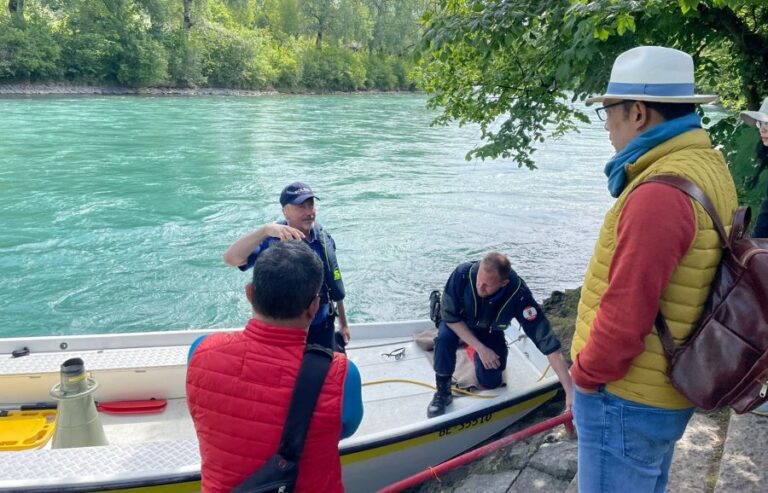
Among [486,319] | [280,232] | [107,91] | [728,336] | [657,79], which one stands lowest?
[107,91]

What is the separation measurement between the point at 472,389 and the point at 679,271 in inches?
129

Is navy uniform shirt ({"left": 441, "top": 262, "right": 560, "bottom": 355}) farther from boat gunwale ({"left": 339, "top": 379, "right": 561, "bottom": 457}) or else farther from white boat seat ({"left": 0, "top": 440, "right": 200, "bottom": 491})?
white boat seat ({"left": 0, "top": 440, "right": 200, "bottom": 491})

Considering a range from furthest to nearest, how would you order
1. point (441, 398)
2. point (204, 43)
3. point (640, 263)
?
point (204, 43) → point (441, 398) → point (640, 263)

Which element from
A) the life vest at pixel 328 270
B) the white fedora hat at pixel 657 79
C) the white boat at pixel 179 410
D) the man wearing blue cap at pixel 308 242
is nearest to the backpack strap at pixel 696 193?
the white fedora hat at pixel 657 79

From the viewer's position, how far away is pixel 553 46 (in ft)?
19.4

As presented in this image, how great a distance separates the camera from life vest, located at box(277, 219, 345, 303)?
4.24m

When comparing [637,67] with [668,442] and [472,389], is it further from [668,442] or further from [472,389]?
[472,389]

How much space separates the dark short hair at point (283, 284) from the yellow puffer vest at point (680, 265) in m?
0.87

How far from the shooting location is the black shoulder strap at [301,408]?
1.75 metres

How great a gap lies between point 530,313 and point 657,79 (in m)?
2.56

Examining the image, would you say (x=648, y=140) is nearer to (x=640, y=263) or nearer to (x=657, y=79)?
(x=657, y=79)

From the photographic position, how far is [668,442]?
2023mm

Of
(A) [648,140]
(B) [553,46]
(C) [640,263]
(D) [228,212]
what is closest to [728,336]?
(C) [640,263]

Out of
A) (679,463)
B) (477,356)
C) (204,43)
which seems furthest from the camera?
(204,43)
